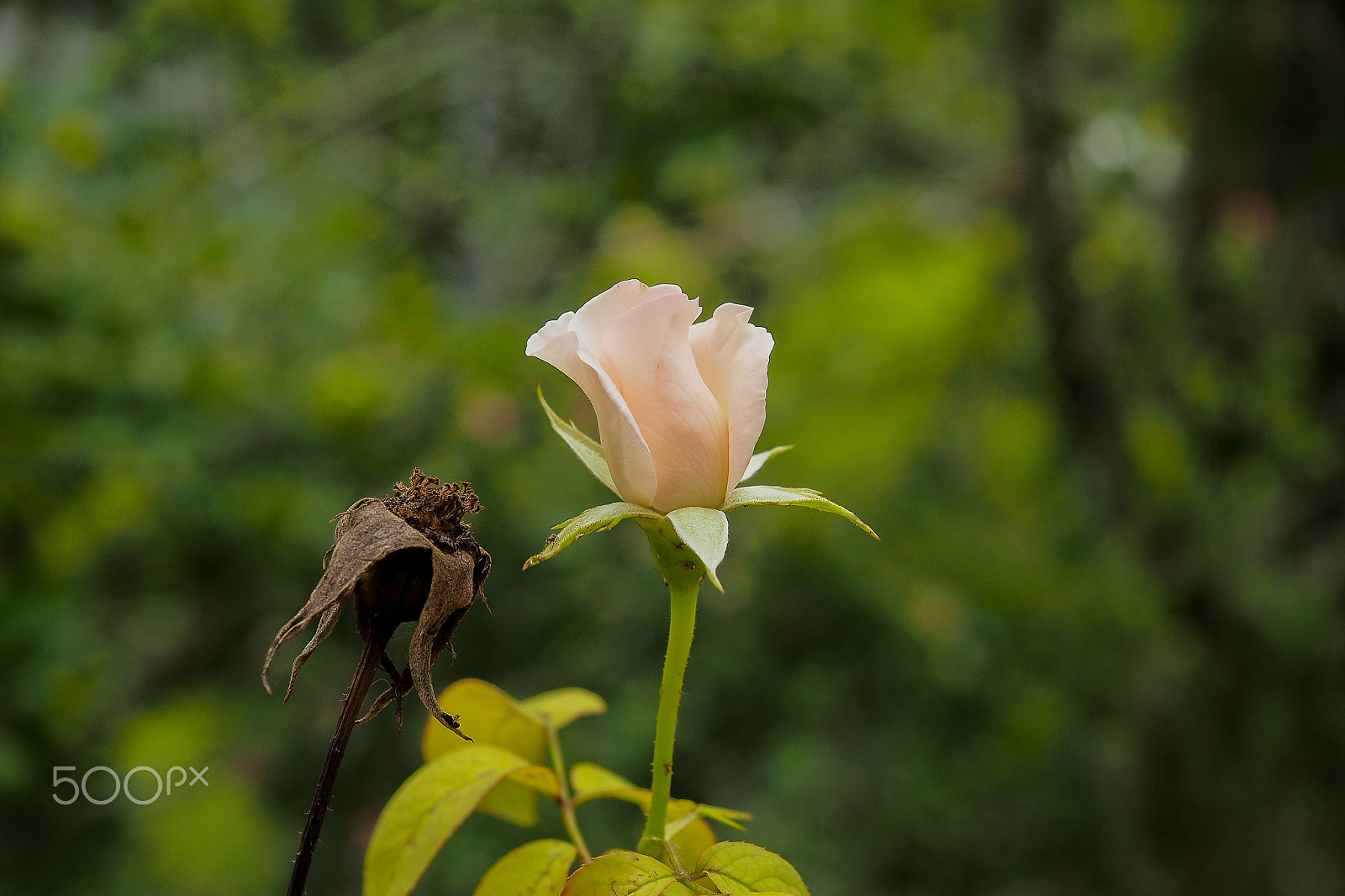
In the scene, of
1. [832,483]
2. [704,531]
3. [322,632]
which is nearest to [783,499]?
[704,531]

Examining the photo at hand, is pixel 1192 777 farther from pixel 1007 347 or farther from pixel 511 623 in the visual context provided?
pixel 511 623

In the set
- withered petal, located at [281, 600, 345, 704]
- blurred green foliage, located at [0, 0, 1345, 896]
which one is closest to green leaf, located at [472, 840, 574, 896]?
withered petal, located at [281, 600, 345, 704]

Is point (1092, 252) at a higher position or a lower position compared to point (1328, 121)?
lower

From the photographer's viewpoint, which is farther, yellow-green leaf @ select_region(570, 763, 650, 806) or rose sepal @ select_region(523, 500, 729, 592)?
yellow-green leaf @ select_region(570, 763, 650, 806)

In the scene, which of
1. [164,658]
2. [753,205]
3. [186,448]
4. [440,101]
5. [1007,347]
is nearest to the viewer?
[186,448]

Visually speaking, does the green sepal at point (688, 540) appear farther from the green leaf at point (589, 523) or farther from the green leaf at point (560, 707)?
the green leaf at point (560, 707)

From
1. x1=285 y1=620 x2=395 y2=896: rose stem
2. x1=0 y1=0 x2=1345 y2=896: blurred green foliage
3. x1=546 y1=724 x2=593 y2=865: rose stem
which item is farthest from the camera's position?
x1=0 y1=0 x2=1345 y2=896: blurred green foliage

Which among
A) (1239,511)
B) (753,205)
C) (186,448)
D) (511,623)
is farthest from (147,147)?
(1239,511)

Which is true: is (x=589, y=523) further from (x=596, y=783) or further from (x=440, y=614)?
(x=596, y=783)

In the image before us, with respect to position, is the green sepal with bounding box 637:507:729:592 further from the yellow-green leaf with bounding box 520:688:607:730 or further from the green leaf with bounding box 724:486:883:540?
the yellow-green leaf with bounding box 520:688:607:730
